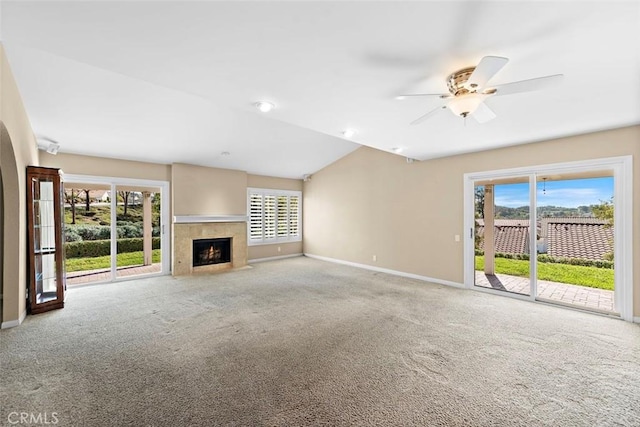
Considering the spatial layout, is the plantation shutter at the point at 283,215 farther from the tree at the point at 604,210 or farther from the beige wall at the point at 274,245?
the tree at the point at 604,210

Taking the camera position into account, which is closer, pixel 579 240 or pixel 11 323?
pixel 11 323

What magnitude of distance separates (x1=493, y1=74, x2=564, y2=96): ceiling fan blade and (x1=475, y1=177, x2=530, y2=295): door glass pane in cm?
311

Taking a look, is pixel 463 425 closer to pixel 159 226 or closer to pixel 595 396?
pixel 595 396

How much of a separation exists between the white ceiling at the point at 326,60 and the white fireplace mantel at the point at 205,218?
97.2 inches

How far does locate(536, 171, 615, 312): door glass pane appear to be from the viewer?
392cm

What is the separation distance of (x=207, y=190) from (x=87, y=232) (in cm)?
262

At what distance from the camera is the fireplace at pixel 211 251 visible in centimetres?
670

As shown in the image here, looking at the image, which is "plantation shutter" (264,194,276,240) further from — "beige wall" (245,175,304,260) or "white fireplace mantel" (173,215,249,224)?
"white fireplace mantel" (173,215,249,224)

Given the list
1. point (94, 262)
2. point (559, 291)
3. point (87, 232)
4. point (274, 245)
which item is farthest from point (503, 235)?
point (94, 262)

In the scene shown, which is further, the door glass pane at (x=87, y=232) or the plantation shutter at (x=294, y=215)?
the plantation shutter at (x=294, y=215)

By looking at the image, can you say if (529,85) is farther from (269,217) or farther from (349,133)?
(269,217)

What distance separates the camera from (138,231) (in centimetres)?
686

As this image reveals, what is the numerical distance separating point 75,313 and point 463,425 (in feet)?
16.1

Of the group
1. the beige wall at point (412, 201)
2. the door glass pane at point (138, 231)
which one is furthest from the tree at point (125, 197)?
the beige wall at point (412, 201)
